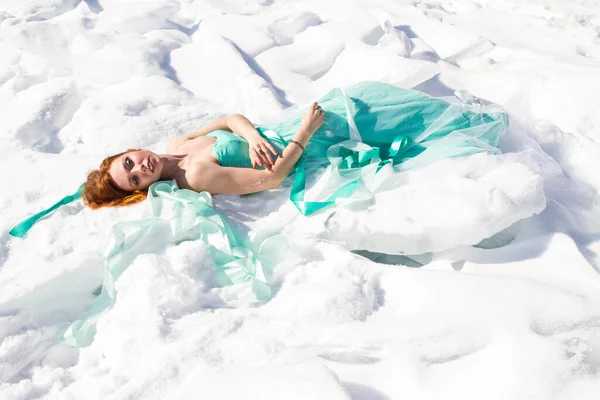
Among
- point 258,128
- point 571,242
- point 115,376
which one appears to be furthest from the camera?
point 258,128

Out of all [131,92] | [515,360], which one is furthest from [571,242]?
[131,92]

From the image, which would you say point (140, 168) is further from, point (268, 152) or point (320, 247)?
point (320, 247)

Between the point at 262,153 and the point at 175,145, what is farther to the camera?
the point at 175,145

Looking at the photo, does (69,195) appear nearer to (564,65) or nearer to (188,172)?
(188,172)

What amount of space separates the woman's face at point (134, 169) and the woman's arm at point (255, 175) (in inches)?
9.2

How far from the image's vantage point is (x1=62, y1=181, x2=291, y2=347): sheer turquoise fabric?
1804 millimetres

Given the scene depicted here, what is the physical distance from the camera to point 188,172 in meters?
2.17

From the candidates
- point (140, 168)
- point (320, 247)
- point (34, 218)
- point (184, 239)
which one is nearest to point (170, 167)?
point (140, 168)

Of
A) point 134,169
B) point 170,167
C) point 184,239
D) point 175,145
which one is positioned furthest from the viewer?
point 175,145

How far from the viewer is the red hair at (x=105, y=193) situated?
214 centimetres

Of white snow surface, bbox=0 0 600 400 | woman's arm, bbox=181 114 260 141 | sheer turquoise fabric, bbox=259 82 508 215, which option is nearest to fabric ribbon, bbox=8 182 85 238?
white snow surface, bbox=0 0 600 400

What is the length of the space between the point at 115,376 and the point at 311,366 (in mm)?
627

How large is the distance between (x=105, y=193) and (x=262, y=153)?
721 mm

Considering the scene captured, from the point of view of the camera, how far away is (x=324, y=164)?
2.29 metres
